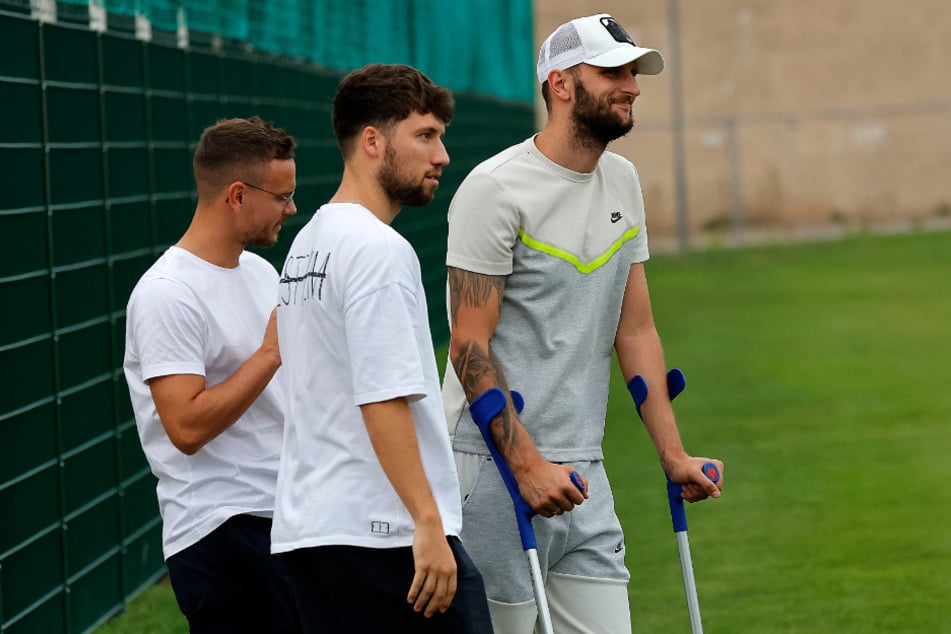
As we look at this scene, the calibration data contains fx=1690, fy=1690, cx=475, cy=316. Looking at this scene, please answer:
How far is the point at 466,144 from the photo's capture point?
1883 centimetres

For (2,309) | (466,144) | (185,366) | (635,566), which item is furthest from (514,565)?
(466,144)

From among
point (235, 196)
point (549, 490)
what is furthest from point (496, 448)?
point (235, 196)

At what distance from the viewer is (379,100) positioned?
12.3ft

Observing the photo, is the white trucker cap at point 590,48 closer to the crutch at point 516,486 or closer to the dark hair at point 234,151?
the dark hair at point 234,151

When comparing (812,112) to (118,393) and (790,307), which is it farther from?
(118,393)

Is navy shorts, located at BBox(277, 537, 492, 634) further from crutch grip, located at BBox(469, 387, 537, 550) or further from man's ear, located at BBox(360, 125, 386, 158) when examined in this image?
man's ear, located at BBox(360, 125, 386, 158)

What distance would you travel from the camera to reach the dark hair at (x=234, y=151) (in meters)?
4.52

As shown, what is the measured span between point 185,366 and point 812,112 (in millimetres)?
33773

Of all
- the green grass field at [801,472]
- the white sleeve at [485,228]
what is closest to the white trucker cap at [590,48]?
the white sleeve at [485,228]

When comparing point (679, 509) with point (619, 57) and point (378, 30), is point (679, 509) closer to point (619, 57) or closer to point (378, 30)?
point (619, 57)

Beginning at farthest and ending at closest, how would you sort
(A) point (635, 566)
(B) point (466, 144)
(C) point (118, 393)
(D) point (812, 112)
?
(D) point (812, 112), (B) point (466, 144), (A) point (635, 566), (C) point (118, 393)

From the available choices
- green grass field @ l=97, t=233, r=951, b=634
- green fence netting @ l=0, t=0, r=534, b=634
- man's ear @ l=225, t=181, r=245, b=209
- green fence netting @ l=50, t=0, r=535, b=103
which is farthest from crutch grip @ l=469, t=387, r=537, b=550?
green fence netting @ l=50, t=0, r=535, b=103

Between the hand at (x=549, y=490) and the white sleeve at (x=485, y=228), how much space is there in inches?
20.2

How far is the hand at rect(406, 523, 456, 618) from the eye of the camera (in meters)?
3.52
